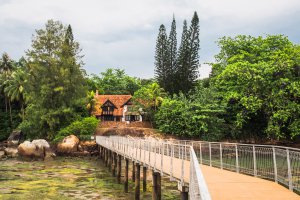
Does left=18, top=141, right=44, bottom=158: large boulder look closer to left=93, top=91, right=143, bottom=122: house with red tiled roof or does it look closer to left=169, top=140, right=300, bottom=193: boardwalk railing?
left=93, top=91, right=143, bottom=122: house with red tiled roof

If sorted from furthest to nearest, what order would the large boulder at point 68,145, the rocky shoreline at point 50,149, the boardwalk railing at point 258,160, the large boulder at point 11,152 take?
1. the large boulder at point 11,152
2. the large boulder at point 68,145
3. the rocky shoreline at point 50,149
4. the boardwalk railing at point 258,160

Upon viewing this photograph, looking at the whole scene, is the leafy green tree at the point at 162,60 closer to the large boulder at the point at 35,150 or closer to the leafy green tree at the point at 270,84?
the leafy green tree at the point at 270,84

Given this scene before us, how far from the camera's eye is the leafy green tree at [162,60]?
6159 centimetres

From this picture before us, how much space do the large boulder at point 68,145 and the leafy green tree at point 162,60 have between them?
2116cm

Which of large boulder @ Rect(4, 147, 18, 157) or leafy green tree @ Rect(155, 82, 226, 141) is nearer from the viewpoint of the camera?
leafy green tree @ Rect(155, 82, 226, 141)

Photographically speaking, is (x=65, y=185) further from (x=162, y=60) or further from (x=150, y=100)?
(x=162, y=60)

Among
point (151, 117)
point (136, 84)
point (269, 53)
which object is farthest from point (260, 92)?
point (136, 84)

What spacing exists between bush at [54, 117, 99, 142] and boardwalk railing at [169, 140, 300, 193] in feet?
109

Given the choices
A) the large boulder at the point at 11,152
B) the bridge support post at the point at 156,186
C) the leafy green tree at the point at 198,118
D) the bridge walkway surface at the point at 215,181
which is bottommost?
the large boulder at the point at 11,152

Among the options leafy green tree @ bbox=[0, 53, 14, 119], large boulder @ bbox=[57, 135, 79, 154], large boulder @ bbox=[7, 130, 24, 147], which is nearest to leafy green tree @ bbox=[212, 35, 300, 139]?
large boulder @ bbox=[57, 135, 79, 154]

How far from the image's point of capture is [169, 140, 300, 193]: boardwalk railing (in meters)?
10.2

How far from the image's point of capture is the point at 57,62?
51.9 metres

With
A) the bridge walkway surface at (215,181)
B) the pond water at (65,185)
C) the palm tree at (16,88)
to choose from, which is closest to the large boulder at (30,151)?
the pond water at (65,185)

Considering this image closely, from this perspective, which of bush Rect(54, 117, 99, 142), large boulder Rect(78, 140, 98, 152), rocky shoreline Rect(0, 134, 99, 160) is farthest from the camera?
bush Rect(54, 117, 99, 142)
